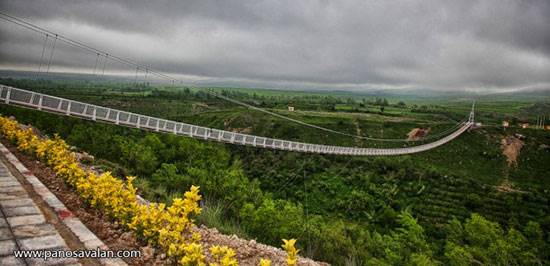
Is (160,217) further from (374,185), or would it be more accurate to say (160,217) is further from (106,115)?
(374,185)

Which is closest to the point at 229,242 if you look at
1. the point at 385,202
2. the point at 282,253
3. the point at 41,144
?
the point at 282,253

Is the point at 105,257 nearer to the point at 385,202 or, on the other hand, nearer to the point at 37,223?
the point at 37,223

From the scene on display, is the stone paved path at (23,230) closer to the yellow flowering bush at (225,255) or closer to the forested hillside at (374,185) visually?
the yellow flowering bush at (225,255)

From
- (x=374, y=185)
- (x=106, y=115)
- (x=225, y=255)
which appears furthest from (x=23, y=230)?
(x=374, y=185)

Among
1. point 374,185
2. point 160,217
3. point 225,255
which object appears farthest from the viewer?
point 374,185

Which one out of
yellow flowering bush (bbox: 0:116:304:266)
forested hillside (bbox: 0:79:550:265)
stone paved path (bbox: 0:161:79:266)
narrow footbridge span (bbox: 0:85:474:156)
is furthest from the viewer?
forested hillside (bbox: 0:79:550:265)

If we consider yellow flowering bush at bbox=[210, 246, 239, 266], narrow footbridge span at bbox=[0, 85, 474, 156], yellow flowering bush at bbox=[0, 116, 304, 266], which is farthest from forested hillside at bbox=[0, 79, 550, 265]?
yellow flowering bush at bbox=[210, 246, 239, 266]

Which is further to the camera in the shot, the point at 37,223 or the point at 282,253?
the point at 282,253

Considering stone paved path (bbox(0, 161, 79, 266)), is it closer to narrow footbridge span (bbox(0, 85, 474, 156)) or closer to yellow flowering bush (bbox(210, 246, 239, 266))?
yellow flowering bush (bbox(210, 246, 239, 266))
